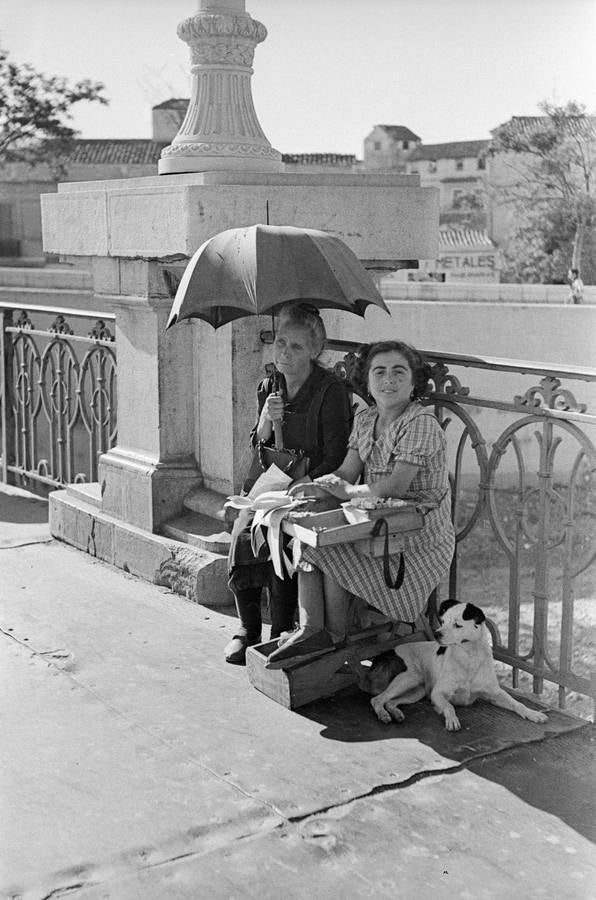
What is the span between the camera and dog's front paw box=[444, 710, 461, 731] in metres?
3.61

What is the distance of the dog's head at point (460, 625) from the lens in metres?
3.69

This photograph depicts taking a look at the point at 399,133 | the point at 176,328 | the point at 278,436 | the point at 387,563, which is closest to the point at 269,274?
the point at 278,436

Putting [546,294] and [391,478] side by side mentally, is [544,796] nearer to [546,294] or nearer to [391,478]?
[391,478]

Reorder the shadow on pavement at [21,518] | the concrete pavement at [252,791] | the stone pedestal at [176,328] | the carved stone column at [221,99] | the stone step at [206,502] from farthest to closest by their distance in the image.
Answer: the shadow on pavement at [21,518], the carved stone column at [221,99], the stone step at [206,502], the stone pedestal at [176,328], the concrete pavement at [252,791]

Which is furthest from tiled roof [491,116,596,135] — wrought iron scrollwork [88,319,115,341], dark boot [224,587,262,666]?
dark boot [224,587,262,666]

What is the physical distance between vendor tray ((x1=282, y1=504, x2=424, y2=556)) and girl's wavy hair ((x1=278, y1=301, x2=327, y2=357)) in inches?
32.1

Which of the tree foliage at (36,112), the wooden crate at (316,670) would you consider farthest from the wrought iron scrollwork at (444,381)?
the tree foliage at (36,112)

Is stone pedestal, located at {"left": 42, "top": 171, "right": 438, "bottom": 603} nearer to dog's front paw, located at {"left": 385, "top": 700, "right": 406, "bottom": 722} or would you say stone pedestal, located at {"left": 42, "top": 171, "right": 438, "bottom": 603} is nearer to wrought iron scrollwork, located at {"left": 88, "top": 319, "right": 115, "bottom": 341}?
wrought iron scrollwork, located at {"left": 88, "top": 319, "right": 115, "bottom": 341}

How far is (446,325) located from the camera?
93.0ft

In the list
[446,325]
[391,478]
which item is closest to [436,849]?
[391,478]

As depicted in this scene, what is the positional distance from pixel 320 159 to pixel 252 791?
50672 millimetres

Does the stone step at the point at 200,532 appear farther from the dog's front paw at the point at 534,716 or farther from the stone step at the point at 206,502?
the dog's front paw at the point at 534,716

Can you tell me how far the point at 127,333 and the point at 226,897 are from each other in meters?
3.44

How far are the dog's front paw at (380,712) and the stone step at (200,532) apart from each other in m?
1.43
